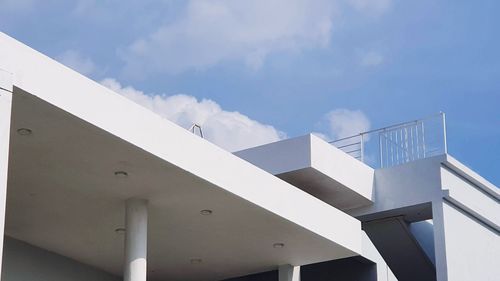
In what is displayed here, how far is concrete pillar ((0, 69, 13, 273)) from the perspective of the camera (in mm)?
11680

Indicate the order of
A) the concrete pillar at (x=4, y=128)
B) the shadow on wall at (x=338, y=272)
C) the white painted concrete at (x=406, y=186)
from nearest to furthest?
the concrete pillar at (x=4, y=128)
the white painted concrete at (x=406, y=186)
the shadow on wall at (x=338, y=272)

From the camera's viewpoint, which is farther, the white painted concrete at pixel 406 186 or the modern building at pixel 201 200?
the white painted concrete at pixel 406 186

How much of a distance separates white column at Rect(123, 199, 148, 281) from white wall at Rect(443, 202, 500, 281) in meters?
7.92

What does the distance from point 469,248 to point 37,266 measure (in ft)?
32.3

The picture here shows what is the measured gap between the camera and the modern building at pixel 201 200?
14.0 m

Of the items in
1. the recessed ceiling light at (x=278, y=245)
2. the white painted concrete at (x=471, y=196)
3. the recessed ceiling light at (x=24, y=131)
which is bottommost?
the recessed ceiling light at (x=278, y=245)

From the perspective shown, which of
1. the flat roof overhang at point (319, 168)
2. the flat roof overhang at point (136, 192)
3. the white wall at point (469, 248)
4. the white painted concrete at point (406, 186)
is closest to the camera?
the flat roof overhang at point (136, 192)

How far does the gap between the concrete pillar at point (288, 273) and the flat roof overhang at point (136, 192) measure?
0.55 ft

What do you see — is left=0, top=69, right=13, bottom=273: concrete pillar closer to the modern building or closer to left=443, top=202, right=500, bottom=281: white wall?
the modern building

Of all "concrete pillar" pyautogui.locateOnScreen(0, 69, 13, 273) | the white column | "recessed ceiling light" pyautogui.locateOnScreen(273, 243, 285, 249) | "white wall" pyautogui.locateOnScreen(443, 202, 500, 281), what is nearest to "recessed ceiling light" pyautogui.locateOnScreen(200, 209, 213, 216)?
the white column

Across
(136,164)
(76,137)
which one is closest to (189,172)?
(136,164)

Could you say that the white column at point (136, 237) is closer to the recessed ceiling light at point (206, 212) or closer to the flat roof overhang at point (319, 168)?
the recessed ceiling light at point (206, 212)

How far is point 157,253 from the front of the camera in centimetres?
1983

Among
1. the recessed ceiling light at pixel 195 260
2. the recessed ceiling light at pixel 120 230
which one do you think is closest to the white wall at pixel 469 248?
the recessed ceiling light at pixel 195 260
